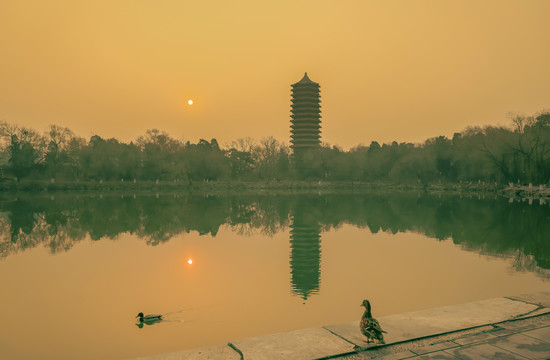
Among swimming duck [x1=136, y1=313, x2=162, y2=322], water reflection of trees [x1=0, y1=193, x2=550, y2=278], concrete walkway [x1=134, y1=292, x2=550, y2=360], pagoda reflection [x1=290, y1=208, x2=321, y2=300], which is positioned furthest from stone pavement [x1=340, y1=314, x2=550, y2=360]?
water reflection of trees [x1=0, y1=193, x2=550, y2=278]

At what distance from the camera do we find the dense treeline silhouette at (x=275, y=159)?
61.6 metres

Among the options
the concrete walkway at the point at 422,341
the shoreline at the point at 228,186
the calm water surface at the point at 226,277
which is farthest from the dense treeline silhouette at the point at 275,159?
the concrete walkway at the point at 422,341

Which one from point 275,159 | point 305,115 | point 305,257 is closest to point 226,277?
point 305,257

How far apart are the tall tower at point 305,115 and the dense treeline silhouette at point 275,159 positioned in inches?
1167

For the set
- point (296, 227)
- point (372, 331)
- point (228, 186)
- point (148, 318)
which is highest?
point (228, 186)

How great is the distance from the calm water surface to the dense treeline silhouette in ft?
131

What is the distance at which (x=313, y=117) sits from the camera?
5468 inches

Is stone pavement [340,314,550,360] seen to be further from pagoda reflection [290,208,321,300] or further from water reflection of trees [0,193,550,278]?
water reflection of trees [0,193,550,278]

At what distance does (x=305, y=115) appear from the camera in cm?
13862

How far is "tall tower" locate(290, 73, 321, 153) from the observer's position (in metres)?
136

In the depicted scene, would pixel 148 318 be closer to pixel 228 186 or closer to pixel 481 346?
pixel 481 346

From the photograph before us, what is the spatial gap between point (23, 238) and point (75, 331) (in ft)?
50.2

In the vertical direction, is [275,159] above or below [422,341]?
above

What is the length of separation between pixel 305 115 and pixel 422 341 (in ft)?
440
